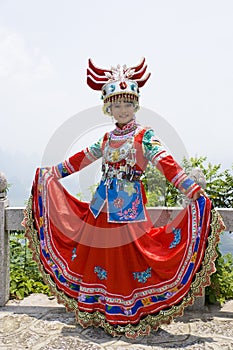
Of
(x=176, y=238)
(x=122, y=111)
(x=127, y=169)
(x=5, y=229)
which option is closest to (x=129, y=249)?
(x=176, y=238)

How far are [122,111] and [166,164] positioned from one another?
0.62 meters

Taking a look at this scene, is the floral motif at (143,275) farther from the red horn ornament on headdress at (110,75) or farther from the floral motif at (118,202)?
the red horn ornament on headdress at (110,75)

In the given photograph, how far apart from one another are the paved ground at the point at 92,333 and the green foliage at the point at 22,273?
0.41 metres

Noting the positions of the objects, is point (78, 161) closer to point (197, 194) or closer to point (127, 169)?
point (127, 169)

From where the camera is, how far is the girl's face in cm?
363

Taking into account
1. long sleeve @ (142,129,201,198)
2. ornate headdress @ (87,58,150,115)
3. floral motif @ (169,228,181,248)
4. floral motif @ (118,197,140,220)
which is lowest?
floral motif @ (169,228,181,248)

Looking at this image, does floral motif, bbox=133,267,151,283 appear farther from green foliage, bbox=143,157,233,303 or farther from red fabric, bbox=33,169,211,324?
green foliage, bbox=143,157,233,303

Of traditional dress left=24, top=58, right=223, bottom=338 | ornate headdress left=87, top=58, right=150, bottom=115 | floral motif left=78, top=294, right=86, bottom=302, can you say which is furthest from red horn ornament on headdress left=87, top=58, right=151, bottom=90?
floral motif left=78, top=294, right=86, bottom=302

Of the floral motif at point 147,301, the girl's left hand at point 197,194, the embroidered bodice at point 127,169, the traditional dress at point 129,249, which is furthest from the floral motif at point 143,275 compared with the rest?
the girl's left hand at point 197,194

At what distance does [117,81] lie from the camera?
143 inches

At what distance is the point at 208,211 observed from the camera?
11.0 ft

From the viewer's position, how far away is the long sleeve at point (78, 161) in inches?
154

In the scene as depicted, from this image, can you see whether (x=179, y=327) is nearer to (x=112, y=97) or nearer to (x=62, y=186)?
(x=62, y=186)

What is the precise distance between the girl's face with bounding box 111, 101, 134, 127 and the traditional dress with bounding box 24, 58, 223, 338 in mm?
59
